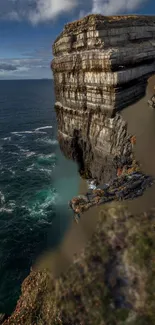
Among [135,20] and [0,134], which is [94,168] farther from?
[0,134]

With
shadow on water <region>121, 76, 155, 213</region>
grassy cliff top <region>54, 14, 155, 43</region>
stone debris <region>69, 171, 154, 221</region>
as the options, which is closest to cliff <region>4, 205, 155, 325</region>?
shadow on water <region>121, 76, 155, 213</region>

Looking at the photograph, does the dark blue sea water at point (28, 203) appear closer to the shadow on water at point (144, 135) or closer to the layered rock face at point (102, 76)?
the layered rock face at point (102, 76)

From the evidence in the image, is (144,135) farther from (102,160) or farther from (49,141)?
(49,141)

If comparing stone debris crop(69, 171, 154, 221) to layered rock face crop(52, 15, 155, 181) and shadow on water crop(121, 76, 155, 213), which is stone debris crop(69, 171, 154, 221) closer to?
shadow on water crop(121, 76, 155, 213)

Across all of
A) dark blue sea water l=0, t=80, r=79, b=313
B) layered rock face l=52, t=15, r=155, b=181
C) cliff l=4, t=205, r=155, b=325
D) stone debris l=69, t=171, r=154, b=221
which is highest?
layered rock face l=52, t=15, r=155, b=181

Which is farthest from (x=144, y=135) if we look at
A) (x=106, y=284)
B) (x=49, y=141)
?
(x=49, y=141)
